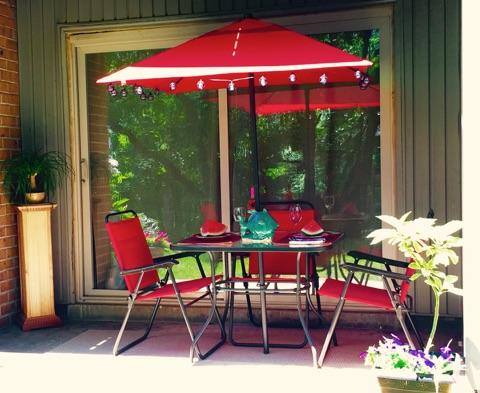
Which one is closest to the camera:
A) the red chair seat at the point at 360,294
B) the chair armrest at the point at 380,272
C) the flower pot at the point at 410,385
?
the flower pot at the point at 410,385

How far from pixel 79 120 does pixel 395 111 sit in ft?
8.67

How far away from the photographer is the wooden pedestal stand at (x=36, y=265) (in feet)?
18.0

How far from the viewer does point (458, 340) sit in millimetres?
4867

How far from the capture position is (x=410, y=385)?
2.60 m

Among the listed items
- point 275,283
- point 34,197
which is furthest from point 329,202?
point 34,197

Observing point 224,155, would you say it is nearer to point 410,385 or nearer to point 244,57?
point 244,57

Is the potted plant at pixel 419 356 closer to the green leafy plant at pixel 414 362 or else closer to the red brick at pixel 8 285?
the green leafy plant at pixel 414 362

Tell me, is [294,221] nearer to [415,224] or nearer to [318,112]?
[318,112]

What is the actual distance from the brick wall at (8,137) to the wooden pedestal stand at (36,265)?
0.44 feet

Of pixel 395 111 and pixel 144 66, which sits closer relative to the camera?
pixel 144 66

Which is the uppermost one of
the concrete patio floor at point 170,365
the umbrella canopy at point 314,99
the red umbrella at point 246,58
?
the red umbrella at point 246,58

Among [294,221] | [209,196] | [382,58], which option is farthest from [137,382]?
[382,58]

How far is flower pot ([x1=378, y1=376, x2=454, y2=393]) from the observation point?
8.43ft

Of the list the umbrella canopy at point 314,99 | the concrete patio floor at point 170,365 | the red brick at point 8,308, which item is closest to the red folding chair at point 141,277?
the concrete patio floor at point 170,365
